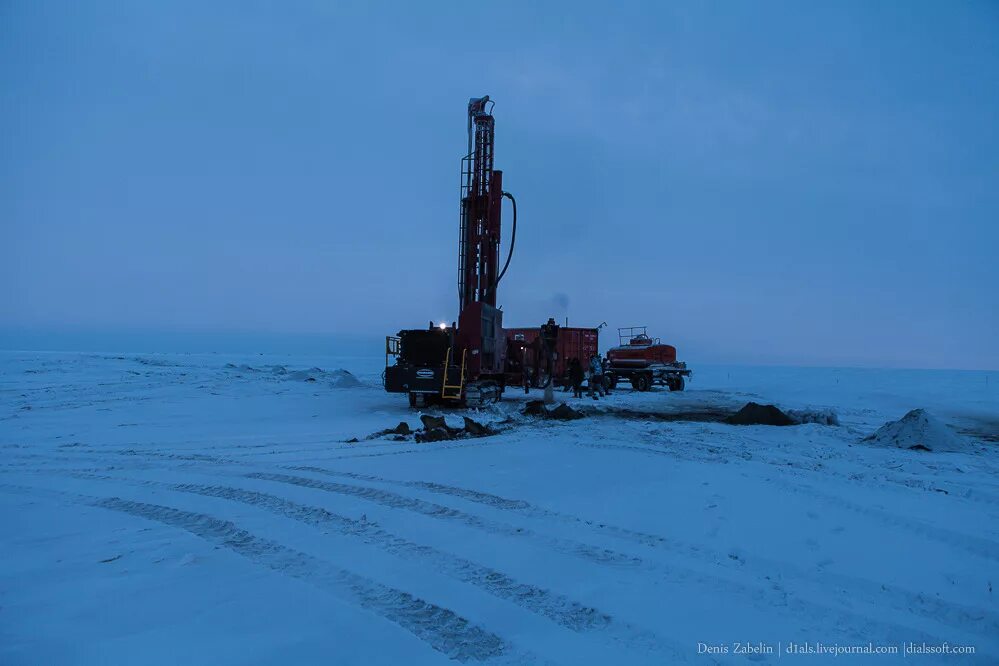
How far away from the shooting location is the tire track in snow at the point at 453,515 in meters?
4.49

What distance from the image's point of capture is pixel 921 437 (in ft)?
32.6

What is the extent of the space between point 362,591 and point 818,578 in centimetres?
327

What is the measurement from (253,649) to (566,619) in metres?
1.77

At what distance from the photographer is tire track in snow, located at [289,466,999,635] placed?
3598 mm

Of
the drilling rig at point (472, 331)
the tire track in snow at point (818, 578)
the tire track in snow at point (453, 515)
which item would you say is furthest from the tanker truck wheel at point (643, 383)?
the tire track in snow at point (818, 578)

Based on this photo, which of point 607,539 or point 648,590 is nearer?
point 648,590

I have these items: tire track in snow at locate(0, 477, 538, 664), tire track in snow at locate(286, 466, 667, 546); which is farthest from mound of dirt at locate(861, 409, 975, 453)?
tire track in snow at locate(0, 477, 538, 664)

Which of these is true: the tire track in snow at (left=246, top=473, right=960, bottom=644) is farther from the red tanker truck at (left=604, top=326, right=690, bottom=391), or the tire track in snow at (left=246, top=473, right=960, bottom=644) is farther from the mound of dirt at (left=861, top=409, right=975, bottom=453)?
the red tanker truck at (left=604, top=326, right=690, bottom=391)

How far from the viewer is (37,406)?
14344 mm

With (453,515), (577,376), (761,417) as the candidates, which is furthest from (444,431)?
(577,376)

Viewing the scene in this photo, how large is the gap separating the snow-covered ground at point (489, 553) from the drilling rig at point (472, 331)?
6.03 metres

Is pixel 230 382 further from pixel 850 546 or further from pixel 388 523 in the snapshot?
pixel 850 546

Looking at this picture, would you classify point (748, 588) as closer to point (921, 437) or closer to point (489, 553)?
point (489, 553)

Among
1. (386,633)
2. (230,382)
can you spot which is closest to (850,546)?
(386,633)
